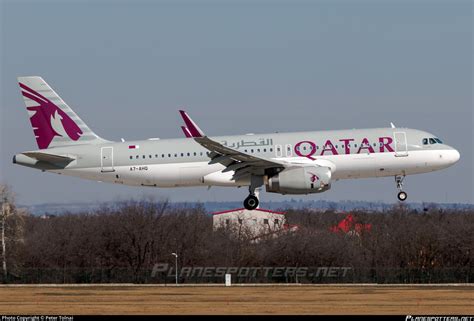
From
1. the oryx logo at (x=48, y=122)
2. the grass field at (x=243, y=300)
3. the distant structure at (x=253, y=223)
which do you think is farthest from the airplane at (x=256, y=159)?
the distant structure at (x=253, y=223)

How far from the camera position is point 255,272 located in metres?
97.3

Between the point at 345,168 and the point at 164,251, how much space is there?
4885 centimetres

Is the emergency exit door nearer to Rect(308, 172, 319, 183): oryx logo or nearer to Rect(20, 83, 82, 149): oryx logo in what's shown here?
Rect(20, 83, 82, 149): oryx logo

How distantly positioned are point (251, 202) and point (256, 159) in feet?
10.7

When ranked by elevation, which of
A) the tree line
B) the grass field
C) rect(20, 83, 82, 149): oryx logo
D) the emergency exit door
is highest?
rect(20, 83, 82, 149): oryx logo

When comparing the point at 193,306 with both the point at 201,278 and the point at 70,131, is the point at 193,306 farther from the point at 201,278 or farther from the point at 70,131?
the point at 201,278

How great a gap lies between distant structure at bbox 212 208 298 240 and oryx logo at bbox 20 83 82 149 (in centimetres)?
4807

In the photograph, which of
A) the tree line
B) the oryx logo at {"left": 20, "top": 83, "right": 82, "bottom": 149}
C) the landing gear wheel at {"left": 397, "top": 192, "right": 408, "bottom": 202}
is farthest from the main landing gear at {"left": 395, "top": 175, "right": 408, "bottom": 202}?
the tree line

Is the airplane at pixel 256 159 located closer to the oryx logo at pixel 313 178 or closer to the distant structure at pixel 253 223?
the oryx logo at pixel 313 178

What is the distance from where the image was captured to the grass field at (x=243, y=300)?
2146 inches

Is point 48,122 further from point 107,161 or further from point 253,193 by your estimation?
point 253,193

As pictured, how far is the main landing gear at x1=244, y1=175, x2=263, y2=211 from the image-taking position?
220ft

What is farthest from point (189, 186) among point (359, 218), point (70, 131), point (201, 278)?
point (359, 218)

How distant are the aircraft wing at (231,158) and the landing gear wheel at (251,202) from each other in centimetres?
141
